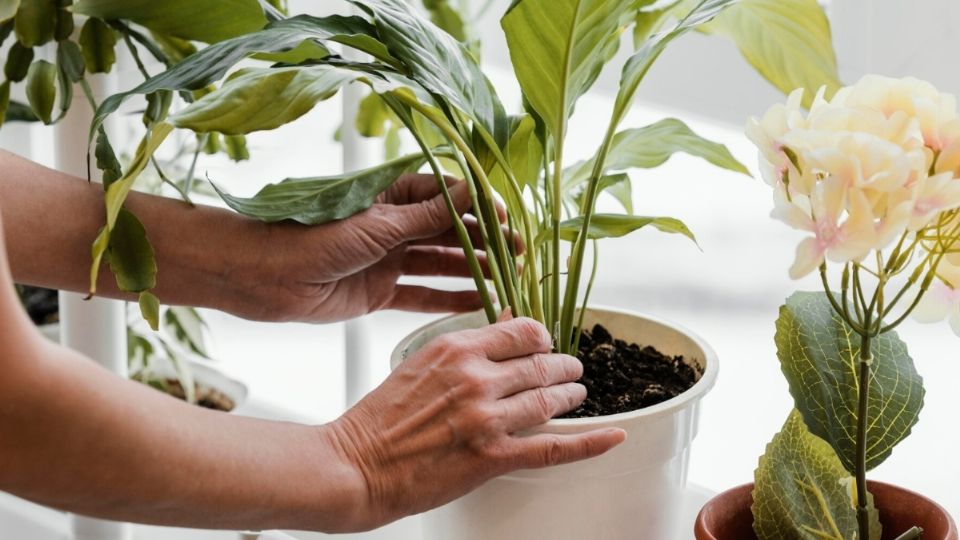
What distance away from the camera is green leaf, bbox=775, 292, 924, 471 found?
0.73m

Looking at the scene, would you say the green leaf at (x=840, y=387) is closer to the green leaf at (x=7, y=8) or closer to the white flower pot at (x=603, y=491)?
the white flower pot at (x=603, y=491)

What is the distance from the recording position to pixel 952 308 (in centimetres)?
71

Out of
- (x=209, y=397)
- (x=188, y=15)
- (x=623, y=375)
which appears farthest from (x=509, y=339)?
(x=209, y=397)

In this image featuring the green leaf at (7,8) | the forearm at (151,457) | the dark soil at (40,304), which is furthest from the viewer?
the dark soil at (40,304)

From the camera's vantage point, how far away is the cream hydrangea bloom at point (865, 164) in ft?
2.01

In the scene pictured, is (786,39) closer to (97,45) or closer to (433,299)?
(433,299)

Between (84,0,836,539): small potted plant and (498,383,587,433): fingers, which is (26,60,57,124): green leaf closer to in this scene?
(84,0,836,539): small potted plant

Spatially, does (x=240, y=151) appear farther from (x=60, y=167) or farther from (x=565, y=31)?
(x=565, y=31)

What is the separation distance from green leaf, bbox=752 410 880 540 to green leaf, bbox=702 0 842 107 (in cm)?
30

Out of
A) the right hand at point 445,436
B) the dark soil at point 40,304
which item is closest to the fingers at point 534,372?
the right hand at point 445,436

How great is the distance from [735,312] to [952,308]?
86 cm

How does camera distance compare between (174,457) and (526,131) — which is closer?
(174,457)

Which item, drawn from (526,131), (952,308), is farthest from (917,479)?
(526,131)

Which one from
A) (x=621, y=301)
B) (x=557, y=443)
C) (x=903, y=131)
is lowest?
(x=621, y=301)
